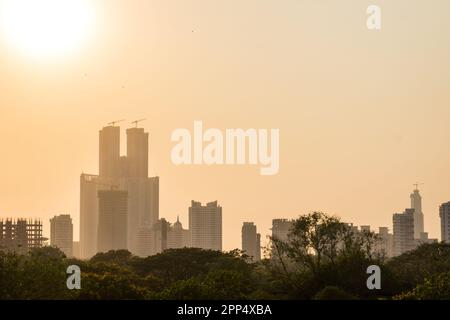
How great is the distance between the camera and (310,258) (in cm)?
8881

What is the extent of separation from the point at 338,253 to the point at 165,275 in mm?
27070

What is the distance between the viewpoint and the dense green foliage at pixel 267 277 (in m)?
68.8

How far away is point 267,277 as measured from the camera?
9062 centimetres

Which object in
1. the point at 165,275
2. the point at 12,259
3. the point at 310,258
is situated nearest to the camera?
the point at 12,259

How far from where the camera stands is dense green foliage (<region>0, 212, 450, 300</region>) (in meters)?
68.8
